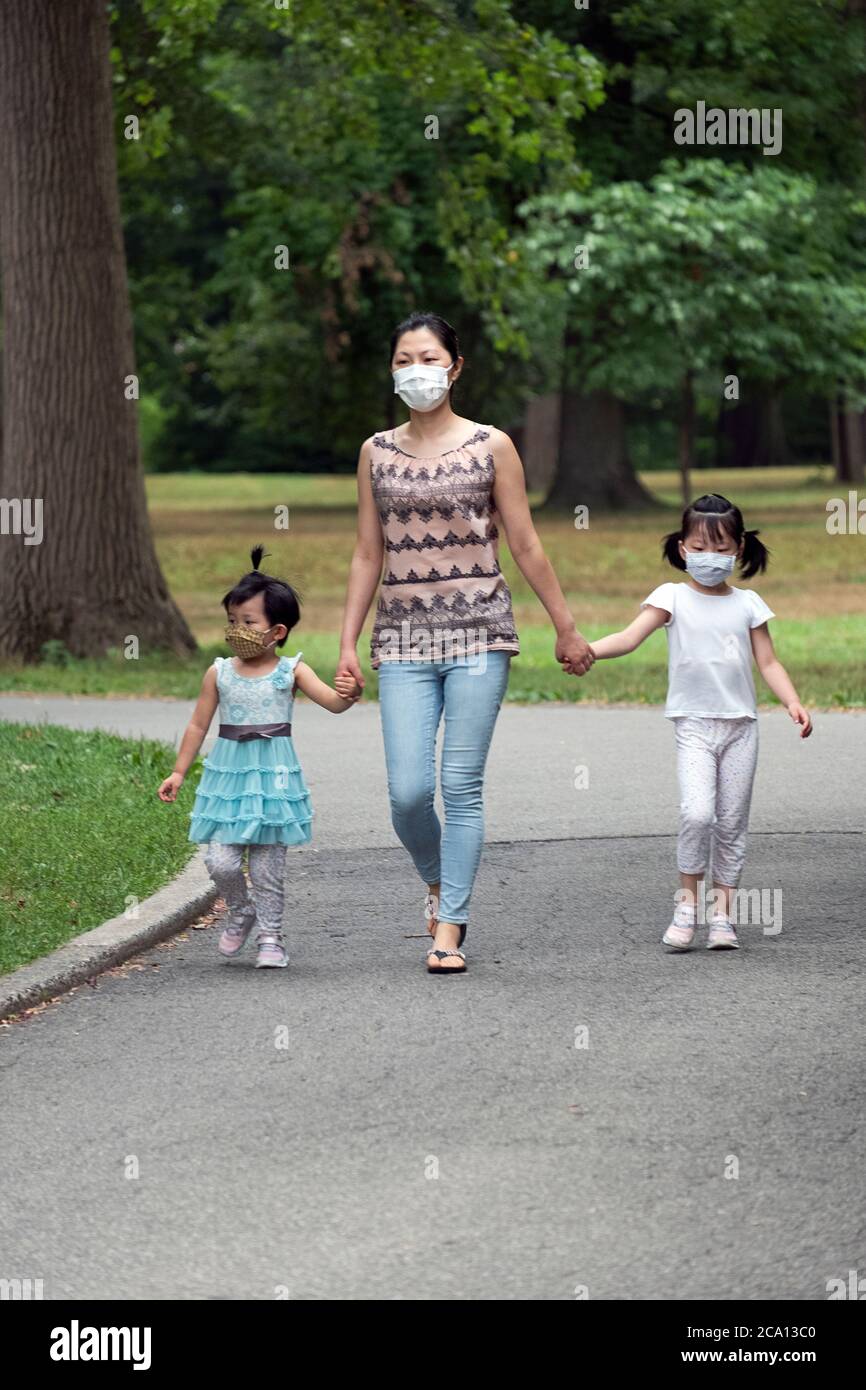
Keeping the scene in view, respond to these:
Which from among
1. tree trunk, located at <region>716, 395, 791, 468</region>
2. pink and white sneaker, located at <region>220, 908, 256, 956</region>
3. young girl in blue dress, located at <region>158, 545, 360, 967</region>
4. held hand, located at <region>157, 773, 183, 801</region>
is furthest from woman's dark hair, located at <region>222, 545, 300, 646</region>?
tree trunk, located at <region>716, 395, 791, 468</region>

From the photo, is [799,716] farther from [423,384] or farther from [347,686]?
[423,384]

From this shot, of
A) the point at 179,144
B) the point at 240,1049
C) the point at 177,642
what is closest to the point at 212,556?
the point at 179,144

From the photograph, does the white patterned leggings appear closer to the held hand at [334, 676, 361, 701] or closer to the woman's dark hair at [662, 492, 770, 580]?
the woman's dark hair at [662, 492, 770, 580]

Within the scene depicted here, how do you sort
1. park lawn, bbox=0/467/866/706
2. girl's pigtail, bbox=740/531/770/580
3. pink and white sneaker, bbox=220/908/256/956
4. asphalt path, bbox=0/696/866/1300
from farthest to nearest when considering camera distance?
park lawn, bbox=0/467/866/706
girl's pigtail, bbox=740/531/770/580
pink and white sneaker, bbox=220/908/256/956
asphalt path, bbox=0/696/866/1300

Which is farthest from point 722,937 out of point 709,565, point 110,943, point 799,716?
point 110,943

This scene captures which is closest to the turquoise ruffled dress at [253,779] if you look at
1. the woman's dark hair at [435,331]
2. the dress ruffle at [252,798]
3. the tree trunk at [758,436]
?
the dress ruffle at [252,798]

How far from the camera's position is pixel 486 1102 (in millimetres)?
5320

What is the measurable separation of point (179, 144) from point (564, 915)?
2351cm

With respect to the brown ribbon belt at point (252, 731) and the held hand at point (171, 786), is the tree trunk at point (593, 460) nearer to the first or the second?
the brown ribbon belt at point (252, 731)

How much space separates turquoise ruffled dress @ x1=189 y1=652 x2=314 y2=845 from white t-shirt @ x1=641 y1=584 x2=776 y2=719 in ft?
3.90

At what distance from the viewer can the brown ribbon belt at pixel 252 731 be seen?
682 cm

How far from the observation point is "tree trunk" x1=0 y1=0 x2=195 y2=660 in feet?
52.5

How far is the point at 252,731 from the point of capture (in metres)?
6.82

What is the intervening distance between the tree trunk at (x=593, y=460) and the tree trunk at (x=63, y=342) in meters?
26.3
